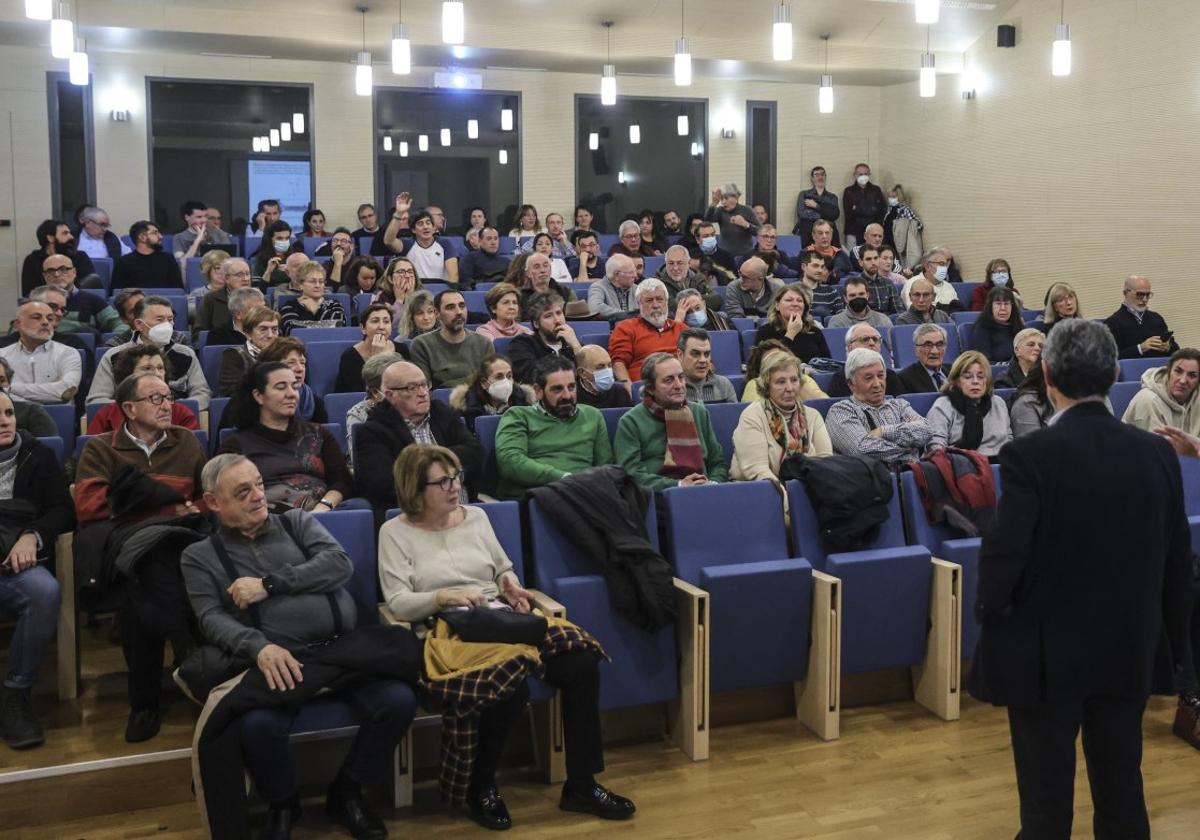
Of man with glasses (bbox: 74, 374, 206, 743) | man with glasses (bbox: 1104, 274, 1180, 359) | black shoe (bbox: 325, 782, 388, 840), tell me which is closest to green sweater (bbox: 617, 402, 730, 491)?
man with glasses (bbox: 74, 374, 206, 743)

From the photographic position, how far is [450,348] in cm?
523

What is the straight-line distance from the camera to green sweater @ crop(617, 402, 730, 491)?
4188 mm

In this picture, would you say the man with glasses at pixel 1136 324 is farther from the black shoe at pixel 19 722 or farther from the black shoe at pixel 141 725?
the black shoe at pixel 19 722

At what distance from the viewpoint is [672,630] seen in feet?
11.7

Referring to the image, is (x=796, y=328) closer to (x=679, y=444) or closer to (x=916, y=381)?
(x=916, y=381)

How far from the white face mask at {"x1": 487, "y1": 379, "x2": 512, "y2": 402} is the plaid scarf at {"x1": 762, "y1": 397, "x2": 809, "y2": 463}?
0.95 m

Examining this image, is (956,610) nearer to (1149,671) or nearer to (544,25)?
(1149,671)

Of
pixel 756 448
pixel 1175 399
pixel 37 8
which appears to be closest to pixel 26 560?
pixel 756 448

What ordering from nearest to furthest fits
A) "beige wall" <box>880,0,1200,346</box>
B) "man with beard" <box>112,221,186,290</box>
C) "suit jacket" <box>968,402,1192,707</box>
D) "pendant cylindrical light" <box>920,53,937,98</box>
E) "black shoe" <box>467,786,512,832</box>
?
"suit jacket" <box>968,402,1192,707</box> → "black shoe" <box>467,786,512,832</box> → "man with beard" <box>112,221,186,290</box> → "beige wall" <box>880,0,1200,346</box> → "pendant cylindrical light" <box>920,53,937,98</box>

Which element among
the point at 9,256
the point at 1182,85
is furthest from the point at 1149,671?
the point at 9,256

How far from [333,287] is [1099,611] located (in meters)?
6.15

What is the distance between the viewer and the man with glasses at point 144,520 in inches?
135

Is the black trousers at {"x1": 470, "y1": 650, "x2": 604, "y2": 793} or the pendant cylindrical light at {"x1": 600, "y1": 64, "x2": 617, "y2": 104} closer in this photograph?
the black trousers at {"x1": 470, "y1": 650, "x2": 604, "y2": 793}

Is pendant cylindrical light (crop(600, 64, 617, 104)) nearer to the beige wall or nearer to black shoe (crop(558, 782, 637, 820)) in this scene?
the beige wall
